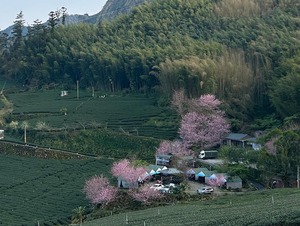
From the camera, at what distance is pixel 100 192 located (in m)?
28.5

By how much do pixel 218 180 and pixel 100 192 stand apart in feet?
20.3

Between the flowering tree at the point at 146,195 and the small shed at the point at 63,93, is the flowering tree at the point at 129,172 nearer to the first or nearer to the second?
the flowering tree at the point at 146,195

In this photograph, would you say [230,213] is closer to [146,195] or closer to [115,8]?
[146,195]

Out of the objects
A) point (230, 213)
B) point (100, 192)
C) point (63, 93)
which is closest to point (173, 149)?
point (100, 192)

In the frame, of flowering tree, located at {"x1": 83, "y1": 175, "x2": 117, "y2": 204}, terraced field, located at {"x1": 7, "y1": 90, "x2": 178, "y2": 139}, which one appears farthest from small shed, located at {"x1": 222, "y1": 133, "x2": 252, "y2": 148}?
flowering tree, located at {"x1": 83, "y1": 175, "x2": 117, "y2": 204}

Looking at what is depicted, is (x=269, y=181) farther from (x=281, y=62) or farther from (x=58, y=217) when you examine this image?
(x=281, y=62)

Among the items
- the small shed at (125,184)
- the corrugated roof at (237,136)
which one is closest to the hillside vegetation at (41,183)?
the small shed at (125,184)

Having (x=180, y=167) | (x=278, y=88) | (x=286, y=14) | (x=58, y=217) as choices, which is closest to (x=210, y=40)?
(x=286, y=14)

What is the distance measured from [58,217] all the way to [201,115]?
14241 millimetres

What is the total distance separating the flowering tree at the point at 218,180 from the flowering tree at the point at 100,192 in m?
5.11

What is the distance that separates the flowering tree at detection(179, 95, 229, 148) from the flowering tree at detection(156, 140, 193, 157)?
0.70 meters

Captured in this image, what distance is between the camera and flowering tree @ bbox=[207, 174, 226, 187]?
1185 inches

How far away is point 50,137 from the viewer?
42.2 meters

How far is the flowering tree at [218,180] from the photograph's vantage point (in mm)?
30109
